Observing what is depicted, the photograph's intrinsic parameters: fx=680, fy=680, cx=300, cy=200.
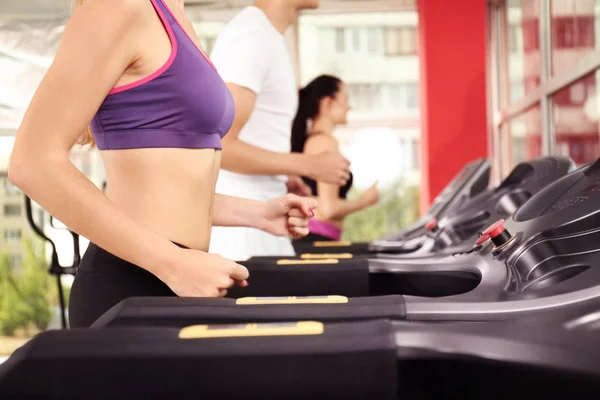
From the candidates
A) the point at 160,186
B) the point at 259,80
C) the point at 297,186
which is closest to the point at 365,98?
the point at 297,186

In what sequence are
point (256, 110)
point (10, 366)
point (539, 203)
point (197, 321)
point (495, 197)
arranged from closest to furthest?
point (10, 366) < point (197, 321) < point (539, 203) < point (256, 110) < point (495, 197)

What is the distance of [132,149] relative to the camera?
99 cm

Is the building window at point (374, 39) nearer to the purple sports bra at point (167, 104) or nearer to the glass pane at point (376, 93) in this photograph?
the glass pane at point (376, 93)

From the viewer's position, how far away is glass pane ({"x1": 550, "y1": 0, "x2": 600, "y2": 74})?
2.76 meters

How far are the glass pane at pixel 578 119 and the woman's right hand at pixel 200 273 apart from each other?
2.22m

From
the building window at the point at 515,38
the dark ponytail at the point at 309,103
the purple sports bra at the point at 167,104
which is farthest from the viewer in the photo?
the building window at the point at 515,38

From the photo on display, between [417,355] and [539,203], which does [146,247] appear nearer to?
[417,355]

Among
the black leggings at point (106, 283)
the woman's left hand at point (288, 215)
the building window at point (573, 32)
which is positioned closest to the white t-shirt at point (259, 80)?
the woman's left hand at point (288, 215)

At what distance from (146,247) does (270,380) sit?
0.32m

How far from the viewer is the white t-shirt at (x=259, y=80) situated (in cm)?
157

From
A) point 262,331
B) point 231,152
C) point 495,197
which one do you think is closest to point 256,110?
point 231,152

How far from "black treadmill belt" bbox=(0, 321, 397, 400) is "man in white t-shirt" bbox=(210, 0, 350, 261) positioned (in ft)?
3.25

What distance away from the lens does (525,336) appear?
0.64m

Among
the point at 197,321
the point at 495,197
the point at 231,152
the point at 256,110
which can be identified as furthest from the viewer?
the point at 495,197
